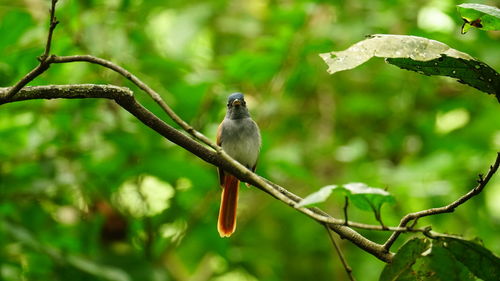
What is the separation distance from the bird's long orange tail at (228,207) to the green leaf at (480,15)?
1.84 m

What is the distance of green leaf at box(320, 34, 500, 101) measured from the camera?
1516 mm

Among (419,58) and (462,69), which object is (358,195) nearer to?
(419,58)

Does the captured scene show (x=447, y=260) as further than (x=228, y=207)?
No

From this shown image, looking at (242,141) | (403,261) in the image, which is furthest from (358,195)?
(242,141)

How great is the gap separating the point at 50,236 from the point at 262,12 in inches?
125

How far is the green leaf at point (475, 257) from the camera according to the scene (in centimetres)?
149

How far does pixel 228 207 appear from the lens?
3.45 meters

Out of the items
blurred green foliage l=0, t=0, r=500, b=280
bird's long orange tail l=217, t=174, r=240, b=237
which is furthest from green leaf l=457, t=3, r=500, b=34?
bird's long orange tail l=217, t=174, r=240, b=237

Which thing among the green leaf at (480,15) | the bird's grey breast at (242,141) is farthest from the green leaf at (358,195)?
the bird's grey breast at (242,141)

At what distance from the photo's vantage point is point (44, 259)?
12.2 ft

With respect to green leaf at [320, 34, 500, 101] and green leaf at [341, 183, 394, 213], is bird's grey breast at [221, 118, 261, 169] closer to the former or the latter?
green leaf at [320, 34, 500, 101]

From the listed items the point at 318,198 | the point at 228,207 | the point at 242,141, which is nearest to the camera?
the point at 318,198

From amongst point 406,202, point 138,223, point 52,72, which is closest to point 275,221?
point 406,202

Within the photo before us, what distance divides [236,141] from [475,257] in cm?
237
